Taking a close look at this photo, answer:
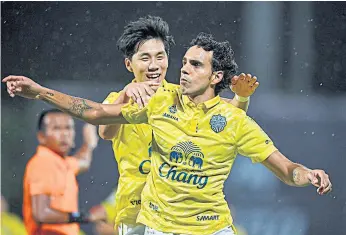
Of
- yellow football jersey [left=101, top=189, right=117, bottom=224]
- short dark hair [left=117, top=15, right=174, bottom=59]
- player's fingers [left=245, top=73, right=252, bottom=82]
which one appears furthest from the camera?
yellow football jersey [left=101, top=189, right=117, bottom=224]

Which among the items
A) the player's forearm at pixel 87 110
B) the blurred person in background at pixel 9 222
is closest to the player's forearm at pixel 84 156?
the blurred person in background at pixel 9 222

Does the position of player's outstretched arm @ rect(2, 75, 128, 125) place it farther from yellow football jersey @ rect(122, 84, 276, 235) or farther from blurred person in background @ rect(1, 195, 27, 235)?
blurred person in background @ rect(1, 195, 27, 235)

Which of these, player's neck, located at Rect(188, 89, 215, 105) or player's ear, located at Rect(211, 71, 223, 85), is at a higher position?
player's ear, located at Rect(211, 71, 223, 85)

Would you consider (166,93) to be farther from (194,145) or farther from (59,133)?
(59,133)

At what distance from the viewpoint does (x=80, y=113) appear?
17.7ft

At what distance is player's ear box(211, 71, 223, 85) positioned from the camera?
5.34 meters

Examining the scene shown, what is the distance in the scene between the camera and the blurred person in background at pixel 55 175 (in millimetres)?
7246

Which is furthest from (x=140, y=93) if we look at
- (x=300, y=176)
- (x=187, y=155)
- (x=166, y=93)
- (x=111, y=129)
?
(x=300, y=176)

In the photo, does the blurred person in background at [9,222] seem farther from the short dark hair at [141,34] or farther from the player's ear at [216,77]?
the player's ear at [216,77]

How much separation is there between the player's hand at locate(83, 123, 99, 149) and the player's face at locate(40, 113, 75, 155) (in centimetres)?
9

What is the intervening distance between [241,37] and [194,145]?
8.42 feet

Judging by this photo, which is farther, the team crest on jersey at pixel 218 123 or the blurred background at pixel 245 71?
the blurred background at pixel 245 71

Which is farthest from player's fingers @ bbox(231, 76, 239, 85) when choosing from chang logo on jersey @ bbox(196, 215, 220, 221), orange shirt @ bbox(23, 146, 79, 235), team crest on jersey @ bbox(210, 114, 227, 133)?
orange shirt @ bbox(23, 146, 79, 235)

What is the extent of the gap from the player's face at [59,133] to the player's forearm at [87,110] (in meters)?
2.12
